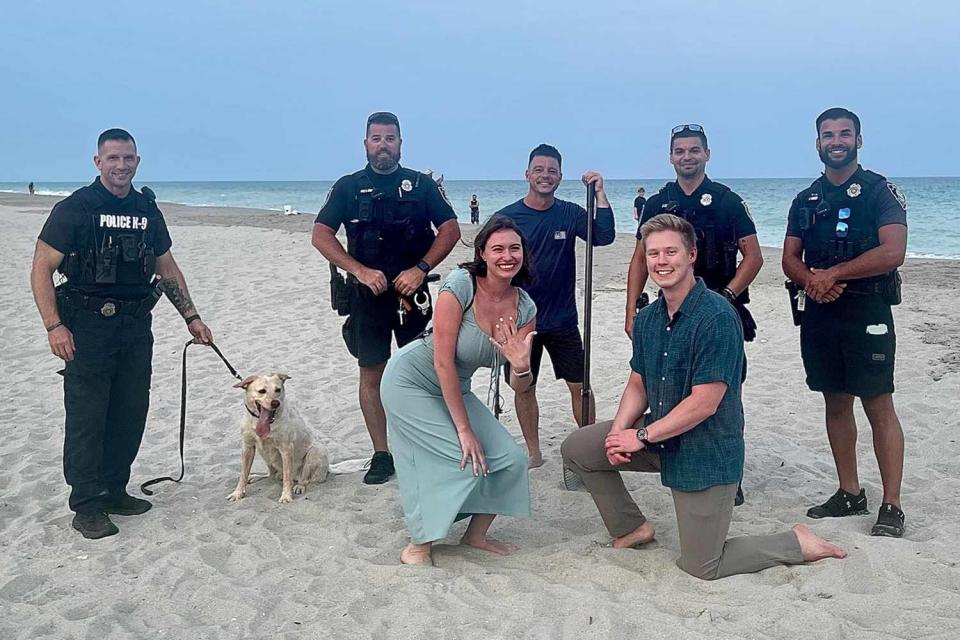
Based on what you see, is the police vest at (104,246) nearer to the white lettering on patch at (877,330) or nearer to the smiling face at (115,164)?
the smiling face at (115,164)

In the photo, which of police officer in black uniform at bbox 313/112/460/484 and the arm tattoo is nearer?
the arm tattoo

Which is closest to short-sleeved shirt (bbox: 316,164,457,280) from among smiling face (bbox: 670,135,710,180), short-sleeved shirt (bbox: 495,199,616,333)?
short-sleeved shirt (bbox: 495,199,616,333)

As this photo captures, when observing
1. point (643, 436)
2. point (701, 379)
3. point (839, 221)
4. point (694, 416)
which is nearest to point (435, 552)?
point (643, 436)

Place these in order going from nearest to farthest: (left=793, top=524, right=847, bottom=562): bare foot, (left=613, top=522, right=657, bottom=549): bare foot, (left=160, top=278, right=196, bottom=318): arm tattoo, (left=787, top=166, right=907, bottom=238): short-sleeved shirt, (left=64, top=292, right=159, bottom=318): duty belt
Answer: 1. (left=793, top=524, right=847, bottom=562): bare foot
2. (left=613, top=522, right=657, bottom=549): bare foot
3. (left=787, top=166, right=907, bottom=238): short-sleeved shirt
4. (left=64, top=292, right=159, bottom=318): duty belt
5. (left=160, top=278, right=196, bottom=318): arm tattoo

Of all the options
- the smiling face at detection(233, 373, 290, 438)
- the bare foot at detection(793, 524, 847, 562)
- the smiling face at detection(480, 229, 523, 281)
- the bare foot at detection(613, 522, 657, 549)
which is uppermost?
the smiling face at detection(480, 229, 523, 281)

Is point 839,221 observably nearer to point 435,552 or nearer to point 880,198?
point 880,198

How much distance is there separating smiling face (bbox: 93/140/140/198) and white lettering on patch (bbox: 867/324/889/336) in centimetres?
449

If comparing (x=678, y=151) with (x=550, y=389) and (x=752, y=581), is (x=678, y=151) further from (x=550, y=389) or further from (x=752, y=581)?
(x=550, y=389)

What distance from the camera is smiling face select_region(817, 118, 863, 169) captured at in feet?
15.0

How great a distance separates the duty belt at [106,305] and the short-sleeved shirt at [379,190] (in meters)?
1.36

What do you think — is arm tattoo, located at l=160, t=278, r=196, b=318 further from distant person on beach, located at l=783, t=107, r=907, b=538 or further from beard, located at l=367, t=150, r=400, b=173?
distant person on beach, located at l=783, t=107, r=907, b=538

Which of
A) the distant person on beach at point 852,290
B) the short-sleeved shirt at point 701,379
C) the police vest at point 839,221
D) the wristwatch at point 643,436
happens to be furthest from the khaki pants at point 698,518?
the police vest at point 839,221

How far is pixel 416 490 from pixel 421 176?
242 centimetres

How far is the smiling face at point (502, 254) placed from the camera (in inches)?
168
